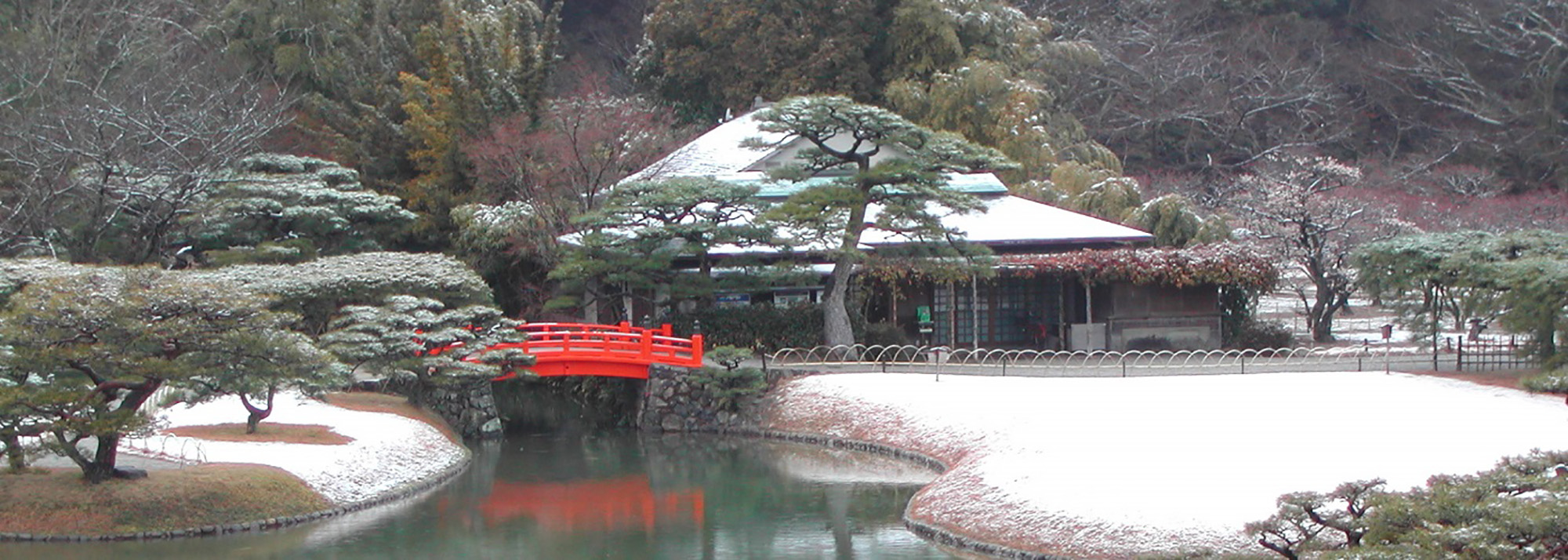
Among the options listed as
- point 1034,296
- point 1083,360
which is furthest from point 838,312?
point 1034,296

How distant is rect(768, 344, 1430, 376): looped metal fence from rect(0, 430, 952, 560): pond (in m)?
3.21

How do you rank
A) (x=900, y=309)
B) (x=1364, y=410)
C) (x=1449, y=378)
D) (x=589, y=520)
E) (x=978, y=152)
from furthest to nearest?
(x=900, y=309) → (x=978, y=152) → (x=1449, y=378) → (x=1364, y=410) → (x=589, y=520)

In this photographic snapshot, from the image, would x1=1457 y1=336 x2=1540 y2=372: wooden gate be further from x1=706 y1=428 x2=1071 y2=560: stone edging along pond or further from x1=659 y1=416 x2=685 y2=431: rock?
x1=659 y1=416 x2=685 y2=431: rock

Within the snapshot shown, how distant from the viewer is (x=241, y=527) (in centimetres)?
1777

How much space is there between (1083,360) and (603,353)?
906 cm

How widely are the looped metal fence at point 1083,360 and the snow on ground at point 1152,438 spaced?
1028mm

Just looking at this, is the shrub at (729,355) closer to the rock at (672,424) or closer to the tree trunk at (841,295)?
the rock at (672,424)

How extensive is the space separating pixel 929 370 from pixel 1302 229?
10370 millimetres

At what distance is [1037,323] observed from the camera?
30.7 metres

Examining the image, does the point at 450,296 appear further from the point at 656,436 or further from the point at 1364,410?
the point at 1364,410

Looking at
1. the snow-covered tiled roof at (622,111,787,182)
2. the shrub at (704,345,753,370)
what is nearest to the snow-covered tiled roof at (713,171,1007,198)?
the snow-covered tiled roof at (622,111,787,182)

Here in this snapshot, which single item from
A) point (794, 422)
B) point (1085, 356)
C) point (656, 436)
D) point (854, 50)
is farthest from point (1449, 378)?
point (854, 50)

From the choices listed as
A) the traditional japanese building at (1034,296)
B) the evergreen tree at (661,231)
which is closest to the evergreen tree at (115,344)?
the evergreen tree at (661,231)

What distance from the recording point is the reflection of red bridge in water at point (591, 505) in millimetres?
18859
